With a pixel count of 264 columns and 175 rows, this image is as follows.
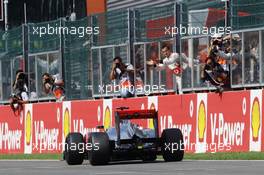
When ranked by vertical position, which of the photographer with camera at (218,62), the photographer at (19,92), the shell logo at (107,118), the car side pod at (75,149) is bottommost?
the car side pod at (75,149)

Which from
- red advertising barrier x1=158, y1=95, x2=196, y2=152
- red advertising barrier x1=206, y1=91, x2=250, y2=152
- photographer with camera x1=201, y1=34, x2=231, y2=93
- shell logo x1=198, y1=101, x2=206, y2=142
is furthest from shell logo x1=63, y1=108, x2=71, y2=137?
red advertising barrier x1=206, y1=91, x2=250, y2=152

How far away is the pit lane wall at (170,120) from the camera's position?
2217cm

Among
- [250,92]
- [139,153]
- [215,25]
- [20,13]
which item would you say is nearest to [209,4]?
[215,25]

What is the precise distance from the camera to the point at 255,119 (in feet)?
71.7

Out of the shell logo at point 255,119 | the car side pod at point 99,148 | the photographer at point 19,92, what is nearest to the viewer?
the car side pod at point 99,148

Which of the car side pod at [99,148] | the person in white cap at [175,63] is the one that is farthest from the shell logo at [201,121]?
the car side pod at [99,148]

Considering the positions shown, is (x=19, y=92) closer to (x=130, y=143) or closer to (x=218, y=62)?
(x=218, y=62)

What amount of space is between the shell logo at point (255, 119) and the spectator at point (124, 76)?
5493 mm

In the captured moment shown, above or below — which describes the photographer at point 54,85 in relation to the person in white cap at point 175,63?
below

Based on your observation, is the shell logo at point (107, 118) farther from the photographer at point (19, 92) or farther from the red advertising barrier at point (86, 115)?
the photographer at point (19, 92)

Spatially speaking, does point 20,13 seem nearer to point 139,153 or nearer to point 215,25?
point 215,25

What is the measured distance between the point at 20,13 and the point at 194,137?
23.3 m

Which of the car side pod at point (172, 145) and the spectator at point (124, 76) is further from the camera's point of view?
the spectator at point (124, 76)

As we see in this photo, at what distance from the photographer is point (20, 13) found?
45.9 meters
